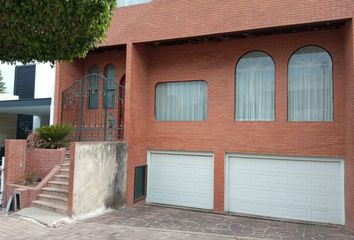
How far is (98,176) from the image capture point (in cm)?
1040

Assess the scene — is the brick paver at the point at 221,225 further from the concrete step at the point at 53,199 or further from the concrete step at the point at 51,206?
the concrete step at the point at 53,199

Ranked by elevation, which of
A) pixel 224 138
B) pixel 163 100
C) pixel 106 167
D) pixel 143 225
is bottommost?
pixel 143 225

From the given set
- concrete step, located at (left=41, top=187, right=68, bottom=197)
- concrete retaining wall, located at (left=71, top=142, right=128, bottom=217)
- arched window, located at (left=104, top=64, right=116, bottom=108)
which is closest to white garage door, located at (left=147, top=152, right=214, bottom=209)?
concrete retaining wall, located at (left=71, top=142, right=128, bottom=217)

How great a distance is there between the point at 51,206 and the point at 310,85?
27.0 ft

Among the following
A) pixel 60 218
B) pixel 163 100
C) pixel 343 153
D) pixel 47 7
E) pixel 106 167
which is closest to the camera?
pixel 47 7

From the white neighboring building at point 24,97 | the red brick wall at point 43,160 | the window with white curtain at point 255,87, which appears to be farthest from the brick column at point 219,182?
the white neighboring building at point 24,97

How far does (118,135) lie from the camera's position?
1294cm

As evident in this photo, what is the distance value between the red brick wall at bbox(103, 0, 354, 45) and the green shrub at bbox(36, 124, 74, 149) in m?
3.46

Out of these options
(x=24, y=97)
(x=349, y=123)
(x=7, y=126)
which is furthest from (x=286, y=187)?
(x=7, y=126)

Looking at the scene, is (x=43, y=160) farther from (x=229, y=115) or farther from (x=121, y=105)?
(x=229, y=115)

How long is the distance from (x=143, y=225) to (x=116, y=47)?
6778mm

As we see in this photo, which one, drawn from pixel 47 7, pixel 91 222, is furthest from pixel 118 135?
pixel 47 7

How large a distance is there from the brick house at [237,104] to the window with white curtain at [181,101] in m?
0.04

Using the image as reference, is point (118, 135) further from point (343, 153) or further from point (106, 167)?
point (343, 153)
